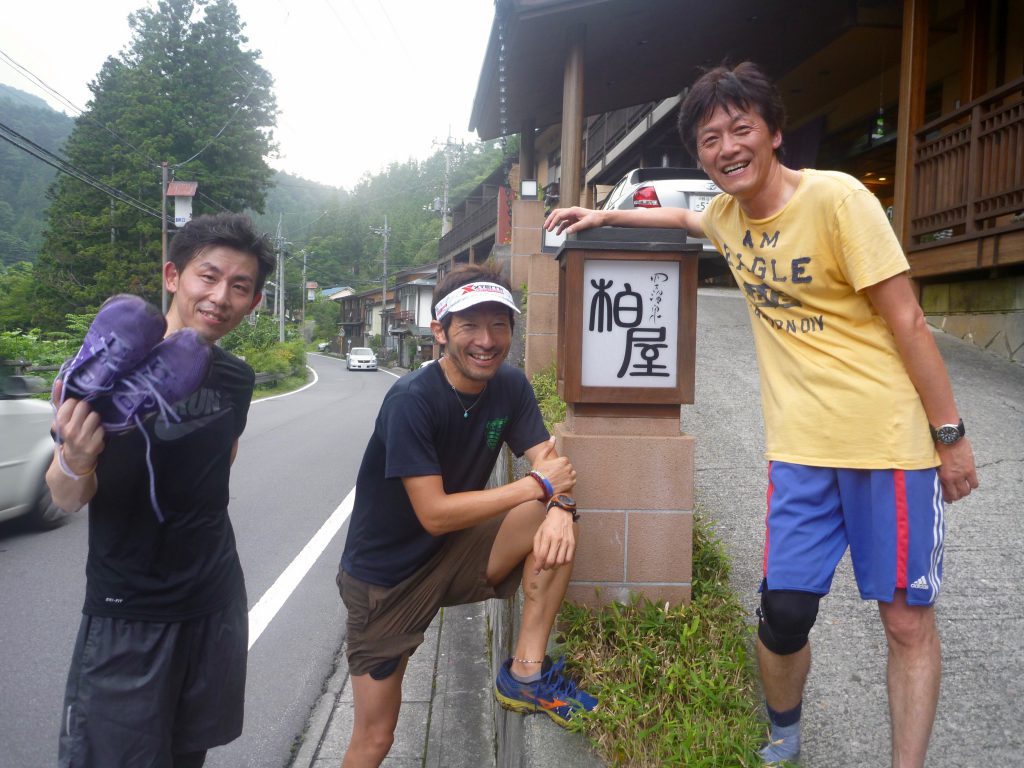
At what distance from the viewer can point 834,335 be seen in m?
2.09

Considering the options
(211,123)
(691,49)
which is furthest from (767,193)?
(211,123)

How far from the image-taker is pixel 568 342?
9.60 feet

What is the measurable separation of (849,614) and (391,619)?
1932 millimetres

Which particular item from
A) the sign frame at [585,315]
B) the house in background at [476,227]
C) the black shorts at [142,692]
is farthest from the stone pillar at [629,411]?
the house in background at [476,227]

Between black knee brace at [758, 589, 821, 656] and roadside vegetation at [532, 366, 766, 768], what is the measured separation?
0.37 m

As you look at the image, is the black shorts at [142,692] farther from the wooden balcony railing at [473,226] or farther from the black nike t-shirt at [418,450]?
the wooden balcony railing at [473,226]

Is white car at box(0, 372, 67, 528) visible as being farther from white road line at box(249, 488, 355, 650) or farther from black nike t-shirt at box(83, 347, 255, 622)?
black nike t-shirt at box(83, 347, 255, 622)

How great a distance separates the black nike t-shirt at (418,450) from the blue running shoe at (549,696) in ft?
1.78

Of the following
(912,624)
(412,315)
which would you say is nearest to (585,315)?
(912,624)

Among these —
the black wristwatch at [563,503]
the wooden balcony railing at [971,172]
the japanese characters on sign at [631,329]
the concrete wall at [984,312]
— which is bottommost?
the black wristwatch at [563,503]

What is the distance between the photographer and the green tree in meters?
28.5

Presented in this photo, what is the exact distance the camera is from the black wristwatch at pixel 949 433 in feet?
6.42

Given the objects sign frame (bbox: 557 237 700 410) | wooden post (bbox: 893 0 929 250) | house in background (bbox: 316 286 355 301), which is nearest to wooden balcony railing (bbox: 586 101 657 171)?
wooden post (bbox: 893 0 929 250)

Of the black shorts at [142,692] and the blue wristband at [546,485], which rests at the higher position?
the blue wristband at [546,485]
